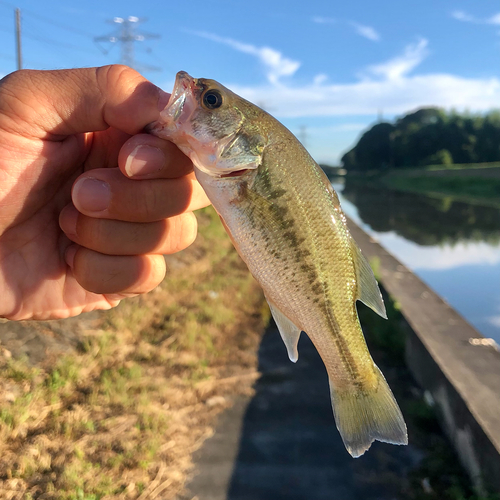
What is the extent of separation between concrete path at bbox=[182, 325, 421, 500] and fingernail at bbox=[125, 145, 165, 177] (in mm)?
3187

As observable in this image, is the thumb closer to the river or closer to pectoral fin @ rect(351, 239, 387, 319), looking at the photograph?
pectoral fin @ rect(351, 239, 387, 319)

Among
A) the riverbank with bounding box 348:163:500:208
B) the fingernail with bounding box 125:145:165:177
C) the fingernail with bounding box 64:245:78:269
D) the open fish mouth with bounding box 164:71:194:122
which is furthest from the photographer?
the riverbank with bounding box 348:163:500:208

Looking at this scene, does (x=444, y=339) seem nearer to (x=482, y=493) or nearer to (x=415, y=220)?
(x=482, y=493)

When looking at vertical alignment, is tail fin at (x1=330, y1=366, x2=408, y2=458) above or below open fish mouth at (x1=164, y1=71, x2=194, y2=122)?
below

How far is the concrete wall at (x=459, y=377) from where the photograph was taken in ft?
12.3

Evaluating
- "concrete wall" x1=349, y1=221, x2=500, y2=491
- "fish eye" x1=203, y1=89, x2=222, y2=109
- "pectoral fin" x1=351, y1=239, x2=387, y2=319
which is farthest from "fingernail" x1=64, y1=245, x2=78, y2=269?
"concrete wall" x1=349, y1=221, x2=500, y2=491

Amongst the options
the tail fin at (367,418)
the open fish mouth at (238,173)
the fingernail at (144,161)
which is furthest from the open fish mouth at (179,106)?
the tail fin at (367,418)

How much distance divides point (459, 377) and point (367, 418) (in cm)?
301

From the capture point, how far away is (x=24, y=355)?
13.6 ft

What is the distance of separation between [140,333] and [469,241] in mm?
16735

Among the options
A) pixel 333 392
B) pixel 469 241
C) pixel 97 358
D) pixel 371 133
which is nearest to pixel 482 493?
pixel 333 392

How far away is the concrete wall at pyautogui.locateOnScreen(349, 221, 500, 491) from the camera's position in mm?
3740

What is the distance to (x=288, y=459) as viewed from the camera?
4.54 m

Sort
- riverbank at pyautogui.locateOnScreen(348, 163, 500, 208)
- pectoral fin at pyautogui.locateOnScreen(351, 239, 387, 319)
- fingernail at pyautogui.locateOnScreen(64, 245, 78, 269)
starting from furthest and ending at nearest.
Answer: riverbank at pyautogui.locateOnScreen(348, 163, 500, 208), fingernail at pyautogui.locateOnScreen(64, 245, 78, 269), pectoral fin at pyautogui.locateOnScreen(351, 239, 387, 319)
